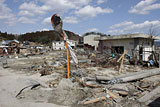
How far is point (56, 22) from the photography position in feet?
19.3

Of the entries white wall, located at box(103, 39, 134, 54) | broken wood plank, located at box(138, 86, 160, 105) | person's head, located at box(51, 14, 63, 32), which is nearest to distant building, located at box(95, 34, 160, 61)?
white wall, located at box(103, 39, 134, 54)

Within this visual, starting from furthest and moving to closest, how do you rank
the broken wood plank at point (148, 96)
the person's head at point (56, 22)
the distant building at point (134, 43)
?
the distant building at point (134, 43)
the person's head at point (56, 22)
the broken wood plank at point (148, 96)

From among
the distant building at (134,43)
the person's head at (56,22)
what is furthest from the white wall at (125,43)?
the person's head at (56,22)

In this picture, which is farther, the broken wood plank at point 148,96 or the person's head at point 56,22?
the person's head at point 56,22

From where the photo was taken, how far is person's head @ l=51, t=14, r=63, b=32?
19.0ft

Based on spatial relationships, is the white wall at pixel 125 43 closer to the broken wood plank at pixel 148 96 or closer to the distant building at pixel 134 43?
the distant building at pixel 134 43

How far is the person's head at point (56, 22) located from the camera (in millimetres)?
5789

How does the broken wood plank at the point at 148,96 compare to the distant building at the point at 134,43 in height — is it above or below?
below

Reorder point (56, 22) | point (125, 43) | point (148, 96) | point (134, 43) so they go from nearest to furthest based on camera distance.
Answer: point (148, 96) < point (56, 22) < point (134, 43) < point (125, 43)

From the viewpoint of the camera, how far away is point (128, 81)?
621 centimetres

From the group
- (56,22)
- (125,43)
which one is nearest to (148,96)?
(56,22)

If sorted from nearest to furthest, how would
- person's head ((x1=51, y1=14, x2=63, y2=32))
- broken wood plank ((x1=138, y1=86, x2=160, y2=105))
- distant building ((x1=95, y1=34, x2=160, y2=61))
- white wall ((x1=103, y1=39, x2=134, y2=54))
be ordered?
broken wood plank ((x1=138, y1=86, x2=160, y2=105)), person's head ((x1=51, y1=14, x2=63, y2=32)), distant building ((x1=95, y1=34, x2=160, y2=61)), white wall ((x1=103, y1=39, x2=134, y2=54))

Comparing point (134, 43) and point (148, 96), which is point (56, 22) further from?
point (134, 43)

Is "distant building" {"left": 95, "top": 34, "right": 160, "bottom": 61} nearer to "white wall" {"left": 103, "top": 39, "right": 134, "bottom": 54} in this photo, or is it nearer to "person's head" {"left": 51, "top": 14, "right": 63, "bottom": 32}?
"white wall" {"left": 103, "top": 39, "right": 134, "bottom": 54}
